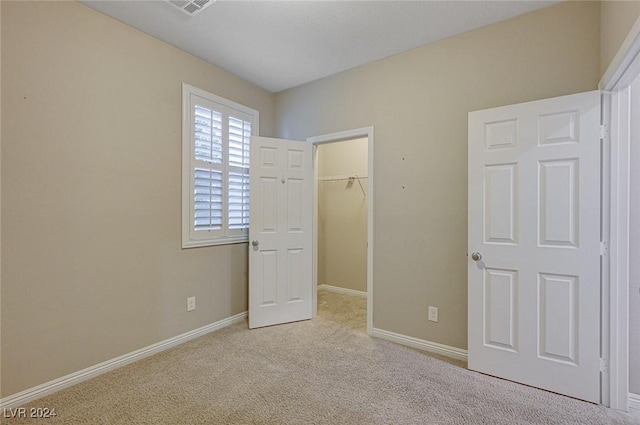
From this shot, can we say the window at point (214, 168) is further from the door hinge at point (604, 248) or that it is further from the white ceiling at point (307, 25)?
the door hinge at point (604, 248)

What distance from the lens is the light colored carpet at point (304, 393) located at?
1796 mm

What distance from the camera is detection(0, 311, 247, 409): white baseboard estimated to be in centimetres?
188

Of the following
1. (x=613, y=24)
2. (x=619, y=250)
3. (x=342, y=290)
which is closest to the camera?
(x=613, y=24)

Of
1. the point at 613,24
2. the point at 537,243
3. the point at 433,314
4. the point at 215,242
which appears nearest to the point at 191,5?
the point at 215,242

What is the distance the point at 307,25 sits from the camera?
2.42m

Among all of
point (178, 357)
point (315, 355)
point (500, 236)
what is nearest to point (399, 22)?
point (500, 236)

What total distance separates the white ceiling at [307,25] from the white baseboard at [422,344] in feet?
8.86

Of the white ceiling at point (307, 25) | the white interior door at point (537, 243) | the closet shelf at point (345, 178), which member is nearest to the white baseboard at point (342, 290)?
the closet shelf at point (345, 178)

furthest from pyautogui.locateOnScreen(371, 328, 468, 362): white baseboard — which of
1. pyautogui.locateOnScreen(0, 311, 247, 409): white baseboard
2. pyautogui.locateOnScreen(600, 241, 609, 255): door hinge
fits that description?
pyautogui.locateOnScreen(0, 311, 247, 409): white baseboard

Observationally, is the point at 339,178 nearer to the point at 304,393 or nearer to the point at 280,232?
the point at 280,232

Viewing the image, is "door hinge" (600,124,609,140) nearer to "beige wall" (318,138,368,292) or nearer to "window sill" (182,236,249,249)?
"beige wall" (318,138,368,292)

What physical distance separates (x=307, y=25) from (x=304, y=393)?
2.78m

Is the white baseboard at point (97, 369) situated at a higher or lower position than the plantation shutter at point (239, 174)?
lower

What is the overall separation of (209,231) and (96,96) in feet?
4.77
